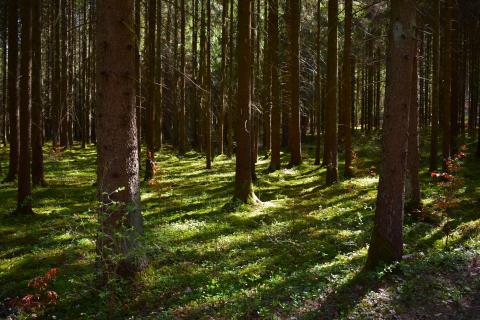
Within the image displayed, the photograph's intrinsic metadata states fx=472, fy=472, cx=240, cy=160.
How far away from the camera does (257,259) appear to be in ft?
30.5

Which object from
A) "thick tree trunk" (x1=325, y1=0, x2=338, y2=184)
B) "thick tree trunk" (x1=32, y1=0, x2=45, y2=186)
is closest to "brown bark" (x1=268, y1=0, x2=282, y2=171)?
"thick tree trunk" (x1=325, y1=0, x2=338, y2=184)

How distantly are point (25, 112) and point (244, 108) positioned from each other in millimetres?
6167

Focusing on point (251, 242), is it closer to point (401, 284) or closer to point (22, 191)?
point (401, 284)

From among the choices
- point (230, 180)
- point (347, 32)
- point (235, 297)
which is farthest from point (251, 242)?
point (347, 32)

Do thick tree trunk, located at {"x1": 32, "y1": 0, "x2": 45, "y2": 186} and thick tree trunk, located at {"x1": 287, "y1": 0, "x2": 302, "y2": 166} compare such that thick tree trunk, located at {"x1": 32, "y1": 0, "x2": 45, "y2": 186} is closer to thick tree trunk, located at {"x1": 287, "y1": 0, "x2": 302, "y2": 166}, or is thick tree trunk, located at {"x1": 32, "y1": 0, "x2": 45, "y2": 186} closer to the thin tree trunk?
thick tree trunk, located at {"x1": 287, "y1": 0, "x2": 302, "y2": 166}

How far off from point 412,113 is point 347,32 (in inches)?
295

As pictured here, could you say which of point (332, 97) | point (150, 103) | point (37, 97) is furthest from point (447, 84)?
point (37, 97)

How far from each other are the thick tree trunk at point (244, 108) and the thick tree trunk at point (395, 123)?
645cm

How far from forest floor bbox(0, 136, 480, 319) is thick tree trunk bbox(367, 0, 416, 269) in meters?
0.73

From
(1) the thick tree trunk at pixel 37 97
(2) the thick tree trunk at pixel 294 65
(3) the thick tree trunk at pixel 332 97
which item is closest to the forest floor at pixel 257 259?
(3) the thick tree trunk at pixel 332 97

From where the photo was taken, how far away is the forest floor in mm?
7059

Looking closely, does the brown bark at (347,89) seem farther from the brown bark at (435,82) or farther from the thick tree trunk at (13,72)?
the thick tree trunk at (13,72)

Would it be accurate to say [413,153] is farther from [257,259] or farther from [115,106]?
[115,106]

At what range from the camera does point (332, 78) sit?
57.9ft
